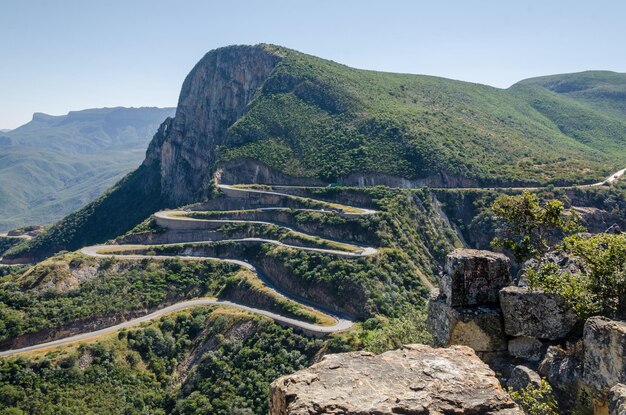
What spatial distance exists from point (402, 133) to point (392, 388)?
408ft

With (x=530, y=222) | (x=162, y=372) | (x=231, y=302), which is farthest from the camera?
(x=231, y=302)

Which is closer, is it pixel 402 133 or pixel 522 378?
pixel 522 378

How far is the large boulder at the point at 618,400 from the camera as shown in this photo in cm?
1133

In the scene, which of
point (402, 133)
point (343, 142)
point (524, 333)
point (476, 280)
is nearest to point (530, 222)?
point (476, 280)

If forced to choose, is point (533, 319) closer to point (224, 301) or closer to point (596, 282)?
point (596, 282)

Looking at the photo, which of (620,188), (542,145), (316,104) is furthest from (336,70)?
(620,188)

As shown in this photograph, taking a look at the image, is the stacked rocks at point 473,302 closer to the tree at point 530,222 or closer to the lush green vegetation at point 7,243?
the tree at point 530,222

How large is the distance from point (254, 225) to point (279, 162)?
36240mm

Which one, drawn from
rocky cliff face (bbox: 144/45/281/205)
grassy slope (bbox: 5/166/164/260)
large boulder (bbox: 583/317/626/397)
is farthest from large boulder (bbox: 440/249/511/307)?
rocky cliff face (bbox: 144/45/281/205)

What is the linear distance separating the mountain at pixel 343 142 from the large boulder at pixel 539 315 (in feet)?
329

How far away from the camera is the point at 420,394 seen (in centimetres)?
1135

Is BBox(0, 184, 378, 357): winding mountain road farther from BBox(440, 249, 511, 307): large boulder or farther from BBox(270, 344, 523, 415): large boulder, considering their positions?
BBox(270, 344, 523, 415): large boulder

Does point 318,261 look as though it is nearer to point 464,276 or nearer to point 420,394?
point 464,276

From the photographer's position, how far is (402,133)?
130500 millimetres
